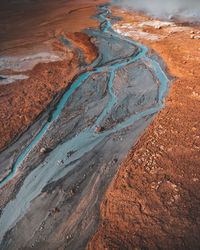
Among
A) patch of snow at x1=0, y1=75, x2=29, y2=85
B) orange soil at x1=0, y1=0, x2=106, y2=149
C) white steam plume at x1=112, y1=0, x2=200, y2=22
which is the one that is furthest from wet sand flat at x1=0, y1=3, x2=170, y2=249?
white steam plume at x1=112, y1=0, x2=200, y2=22

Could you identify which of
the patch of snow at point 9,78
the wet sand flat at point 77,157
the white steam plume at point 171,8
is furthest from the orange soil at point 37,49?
the white steam plume at point 171,8

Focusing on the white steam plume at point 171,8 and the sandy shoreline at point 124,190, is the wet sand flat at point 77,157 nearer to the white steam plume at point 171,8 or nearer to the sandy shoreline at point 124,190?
the sandy shoreline at point 124,190

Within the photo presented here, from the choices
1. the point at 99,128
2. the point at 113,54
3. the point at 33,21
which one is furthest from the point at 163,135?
the point at 33,21

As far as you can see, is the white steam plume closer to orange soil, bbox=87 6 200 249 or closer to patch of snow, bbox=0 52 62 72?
patch of snow, bbox=0 52 62 72

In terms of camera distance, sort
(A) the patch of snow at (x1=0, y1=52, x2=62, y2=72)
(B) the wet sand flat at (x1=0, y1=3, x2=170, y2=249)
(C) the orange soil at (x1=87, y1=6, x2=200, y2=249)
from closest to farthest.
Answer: (C) the orange soil at (x1=87, y1=6, x2=200, y2=249) → (B) the wet sand flat at (x1=0, y1=3, x2=170, y2=249) → (A) the patch of snow at (x1=0, y1=52, x2=62, y2=72)

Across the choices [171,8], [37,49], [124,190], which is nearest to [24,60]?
[37,49]

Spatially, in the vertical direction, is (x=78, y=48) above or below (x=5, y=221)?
above

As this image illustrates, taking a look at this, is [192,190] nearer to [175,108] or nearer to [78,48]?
[175,108]
